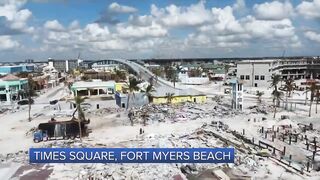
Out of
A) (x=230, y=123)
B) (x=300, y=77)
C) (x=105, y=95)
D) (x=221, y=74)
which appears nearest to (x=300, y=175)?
(x=230, y=123)

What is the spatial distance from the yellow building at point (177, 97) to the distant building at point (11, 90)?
44742 millimetres

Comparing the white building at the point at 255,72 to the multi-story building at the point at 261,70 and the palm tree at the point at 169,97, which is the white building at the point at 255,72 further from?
the palm tree at the point at 169,97

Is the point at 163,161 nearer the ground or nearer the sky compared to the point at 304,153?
nearer the sky

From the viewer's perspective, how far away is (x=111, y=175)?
1260 inches

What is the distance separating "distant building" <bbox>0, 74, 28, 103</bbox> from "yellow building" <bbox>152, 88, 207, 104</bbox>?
147ft

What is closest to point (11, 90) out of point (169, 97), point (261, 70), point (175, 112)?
point (169, 97)

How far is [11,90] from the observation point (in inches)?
3927

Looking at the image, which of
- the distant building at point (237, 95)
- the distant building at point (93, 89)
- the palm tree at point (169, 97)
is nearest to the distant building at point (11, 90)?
the distant building at point (93, 89)

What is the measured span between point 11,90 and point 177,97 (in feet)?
167

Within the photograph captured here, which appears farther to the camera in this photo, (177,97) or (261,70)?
(261,70)

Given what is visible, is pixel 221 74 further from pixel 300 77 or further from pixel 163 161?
pixel 163 161

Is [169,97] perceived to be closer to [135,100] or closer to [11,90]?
[135,100]

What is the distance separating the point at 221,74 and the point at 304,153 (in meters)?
136

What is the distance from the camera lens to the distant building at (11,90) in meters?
98.1
